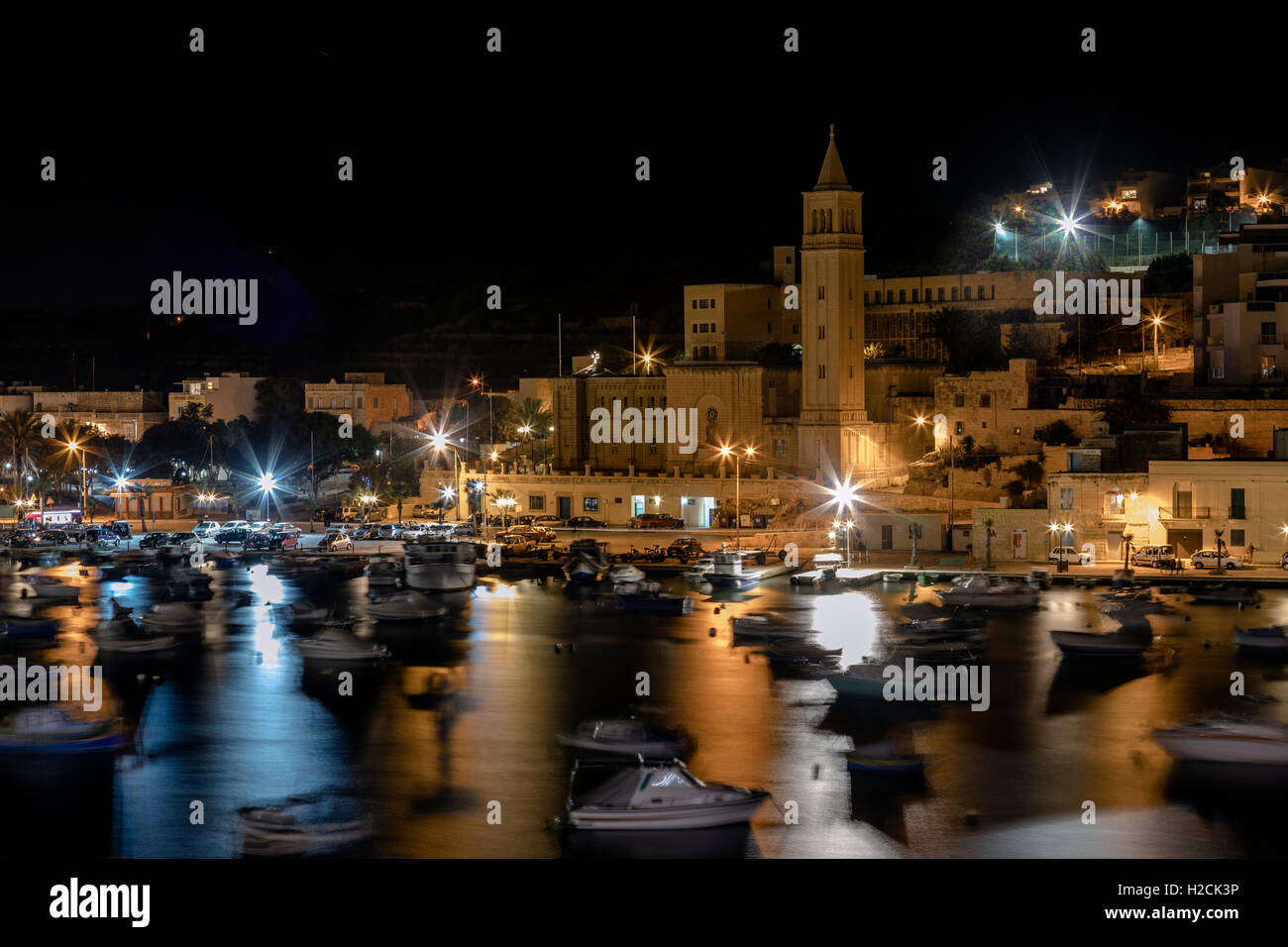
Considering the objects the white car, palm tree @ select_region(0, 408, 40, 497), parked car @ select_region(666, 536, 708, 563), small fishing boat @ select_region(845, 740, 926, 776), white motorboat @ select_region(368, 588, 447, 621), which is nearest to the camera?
small fishing boat @ select_region(845, 740, 926, 776)

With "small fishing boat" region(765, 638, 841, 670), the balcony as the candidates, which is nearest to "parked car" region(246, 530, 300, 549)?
"small fishing boat" region(765, 638, 841, 670)

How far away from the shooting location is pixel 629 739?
26500 mm

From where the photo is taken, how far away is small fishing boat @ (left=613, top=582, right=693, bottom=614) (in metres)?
40.2

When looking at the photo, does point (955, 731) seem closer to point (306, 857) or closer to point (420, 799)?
point (420, 799)

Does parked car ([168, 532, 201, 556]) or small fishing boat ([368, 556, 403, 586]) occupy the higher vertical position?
parked car ([168, 532, 201, 556])

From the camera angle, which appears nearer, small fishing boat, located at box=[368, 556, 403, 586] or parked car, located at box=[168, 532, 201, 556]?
small fishing boat, located at box=[368, 556, 403, 586]

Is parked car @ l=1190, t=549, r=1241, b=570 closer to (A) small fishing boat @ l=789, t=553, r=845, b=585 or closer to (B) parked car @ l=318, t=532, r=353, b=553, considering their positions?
(A) small fishing boat @ l=789, t=553, r=845, b=585


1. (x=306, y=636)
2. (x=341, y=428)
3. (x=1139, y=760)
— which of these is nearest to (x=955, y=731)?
(x=1139, y=760)

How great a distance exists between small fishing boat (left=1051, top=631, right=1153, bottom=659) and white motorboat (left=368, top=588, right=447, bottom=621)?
14.6 metres

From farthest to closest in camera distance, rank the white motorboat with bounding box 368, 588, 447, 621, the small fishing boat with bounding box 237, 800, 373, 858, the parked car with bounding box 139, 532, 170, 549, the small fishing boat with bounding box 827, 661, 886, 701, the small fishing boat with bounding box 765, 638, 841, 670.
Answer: the parked car with bounding box 139, 532, 170, 549 → the white motorboat with bounding box 368, 588, 447, 621 → the small fishing boat with bounding box 765, 638, 841, 670 → the small fishing boat with bounding box 827, 661, 886, 701 → the small fishing boat with bounding box 237, 800, 373, 858

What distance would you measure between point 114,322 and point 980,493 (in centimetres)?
11922

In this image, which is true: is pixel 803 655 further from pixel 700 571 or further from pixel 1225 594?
pixel 1225 594

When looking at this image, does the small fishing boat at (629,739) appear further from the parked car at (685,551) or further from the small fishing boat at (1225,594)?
the parked car at (685,551)

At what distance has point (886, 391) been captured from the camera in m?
57.0
